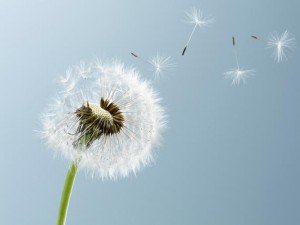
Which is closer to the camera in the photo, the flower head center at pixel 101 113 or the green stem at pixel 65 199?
the green stem at pixel 65 199

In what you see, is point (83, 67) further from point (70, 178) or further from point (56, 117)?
point (70, 178)

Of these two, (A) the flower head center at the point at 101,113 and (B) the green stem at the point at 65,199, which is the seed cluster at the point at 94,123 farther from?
(B) the green stem at the point at 65,199

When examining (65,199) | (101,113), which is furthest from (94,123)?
(65,199)

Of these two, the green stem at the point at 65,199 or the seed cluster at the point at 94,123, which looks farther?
the seed cluster at the point at 94,123

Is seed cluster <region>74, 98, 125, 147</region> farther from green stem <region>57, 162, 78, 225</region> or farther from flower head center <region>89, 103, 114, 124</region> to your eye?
green stem <region>57, 162, 78, 225</region>

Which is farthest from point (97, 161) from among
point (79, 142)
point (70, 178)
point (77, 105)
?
point (70, 178)

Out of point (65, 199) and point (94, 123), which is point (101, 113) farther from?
point (65, 199)

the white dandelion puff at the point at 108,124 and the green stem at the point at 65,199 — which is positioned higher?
the white dandelion puff at the point at 108,124

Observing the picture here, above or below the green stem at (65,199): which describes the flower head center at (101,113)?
above
